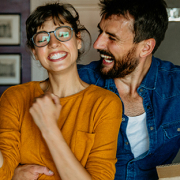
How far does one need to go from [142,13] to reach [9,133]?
1.20 meters

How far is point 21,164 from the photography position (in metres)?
1.33

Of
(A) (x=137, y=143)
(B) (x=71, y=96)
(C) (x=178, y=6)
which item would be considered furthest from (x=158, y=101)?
(C) (x=178, y=6)

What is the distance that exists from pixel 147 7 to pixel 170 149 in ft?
3.32

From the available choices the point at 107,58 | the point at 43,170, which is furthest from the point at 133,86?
the point at 43,170

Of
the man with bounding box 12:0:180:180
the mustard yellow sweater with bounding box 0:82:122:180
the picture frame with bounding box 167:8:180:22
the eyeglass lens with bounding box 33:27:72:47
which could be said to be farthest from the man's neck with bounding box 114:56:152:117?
the picture frame with bounding box 167:8:180:22

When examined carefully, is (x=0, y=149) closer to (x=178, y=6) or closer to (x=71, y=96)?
(x=71, y=96)

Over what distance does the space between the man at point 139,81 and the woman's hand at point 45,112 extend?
668 mm

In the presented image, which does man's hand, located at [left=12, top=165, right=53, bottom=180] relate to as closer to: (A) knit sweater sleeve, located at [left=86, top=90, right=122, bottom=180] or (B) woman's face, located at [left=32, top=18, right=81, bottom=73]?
(A) knit sweater sleeve, located at [left=86, top=90, right=122, bottom=180]

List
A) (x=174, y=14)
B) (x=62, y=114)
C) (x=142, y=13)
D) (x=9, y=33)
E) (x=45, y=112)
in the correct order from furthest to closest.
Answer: (x=9, y=33), (x=174, y=14), (x=142, y=13), (x=62, y=114), (x=45, y=112)

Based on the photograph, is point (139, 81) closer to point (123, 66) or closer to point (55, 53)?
point (123, 66)

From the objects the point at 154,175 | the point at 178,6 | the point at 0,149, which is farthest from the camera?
the point at 178,6

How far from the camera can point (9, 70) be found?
3.22 metres

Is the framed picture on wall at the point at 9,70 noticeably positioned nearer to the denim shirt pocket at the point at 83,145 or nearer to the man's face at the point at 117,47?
the man's face at the point at 117,47

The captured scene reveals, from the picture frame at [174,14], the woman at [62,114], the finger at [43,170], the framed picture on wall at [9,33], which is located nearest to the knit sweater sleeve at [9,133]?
the woman at [62,114]
